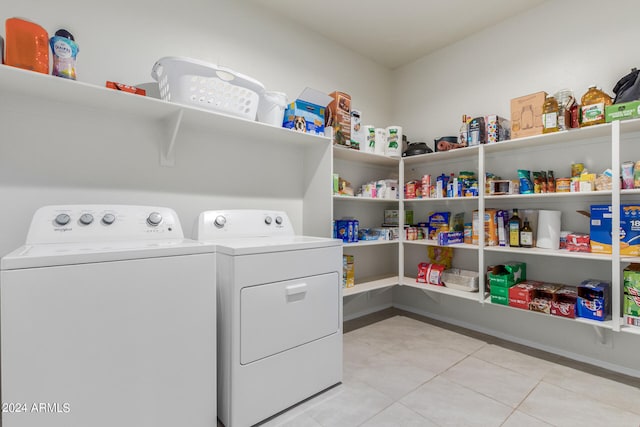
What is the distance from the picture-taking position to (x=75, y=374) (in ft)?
3.31

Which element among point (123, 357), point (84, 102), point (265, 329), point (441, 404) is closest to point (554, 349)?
point (441, 404)

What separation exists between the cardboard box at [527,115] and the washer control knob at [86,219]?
8.94 feet

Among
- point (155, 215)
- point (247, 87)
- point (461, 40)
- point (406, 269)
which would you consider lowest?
point (406, 269)

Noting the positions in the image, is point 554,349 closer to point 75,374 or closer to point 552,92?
point 552,92

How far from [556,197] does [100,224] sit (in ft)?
9.41

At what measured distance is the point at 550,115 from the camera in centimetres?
202

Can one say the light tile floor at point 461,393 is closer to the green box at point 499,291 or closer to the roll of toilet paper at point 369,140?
the green box at point 499,291

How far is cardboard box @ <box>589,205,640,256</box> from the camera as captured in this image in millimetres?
1721

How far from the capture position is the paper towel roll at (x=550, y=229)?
81.7 inches

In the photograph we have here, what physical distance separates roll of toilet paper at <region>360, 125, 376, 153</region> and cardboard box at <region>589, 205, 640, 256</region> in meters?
1.56

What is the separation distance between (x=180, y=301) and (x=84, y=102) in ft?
3.85

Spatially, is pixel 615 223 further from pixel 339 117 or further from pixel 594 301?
pixel 339 117

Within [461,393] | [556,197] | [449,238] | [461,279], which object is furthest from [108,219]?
[556,197]

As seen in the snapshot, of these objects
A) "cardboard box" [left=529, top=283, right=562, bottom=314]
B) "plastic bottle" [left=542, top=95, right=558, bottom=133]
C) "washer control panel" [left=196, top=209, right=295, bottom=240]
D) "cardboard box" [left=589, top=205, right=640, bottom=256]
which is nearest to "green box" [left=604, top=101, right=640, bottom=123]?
"plastic bottle" [left=542, top=95, right=558, bottom=133]
